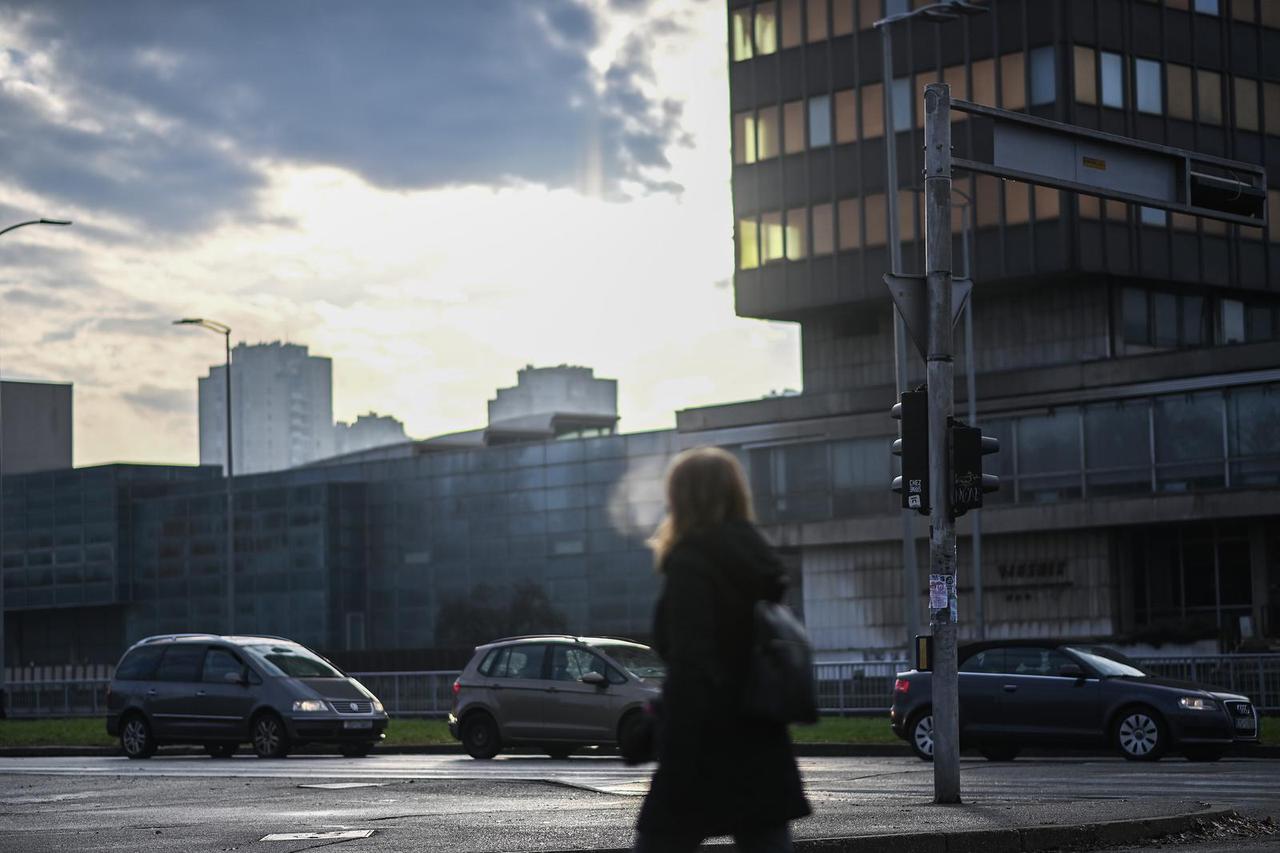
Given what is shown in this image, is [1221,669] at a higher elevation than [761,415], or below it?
below

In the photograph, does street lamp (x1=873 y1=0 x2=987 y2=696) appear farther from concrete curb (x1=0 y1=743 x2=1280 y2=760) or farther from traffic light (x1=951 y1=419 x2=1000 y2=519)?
traffic light (x1=951 y1=419 x2=1000 y2=519)

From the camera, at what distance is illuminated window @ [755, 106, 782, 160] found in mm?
61188

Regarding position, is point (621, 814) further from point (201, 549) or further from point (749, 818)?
point (201, 549)

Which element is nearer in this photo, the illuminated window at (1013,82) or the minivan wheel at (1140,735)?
the minivan wheel at (1140,735)

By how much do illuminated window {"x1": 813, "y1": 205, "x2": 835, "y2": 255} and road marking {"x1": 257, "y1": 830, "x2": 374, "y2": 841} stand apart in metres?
47.8

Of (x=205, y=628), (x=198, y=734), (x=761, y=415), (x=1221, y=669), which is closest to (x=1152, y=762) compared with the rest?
(x=1221, y=669)

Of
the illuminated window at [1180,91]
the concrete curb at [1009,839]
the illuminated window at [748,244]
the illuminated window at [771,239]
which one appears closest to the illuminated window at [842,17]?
the illuminated window at [771,239]

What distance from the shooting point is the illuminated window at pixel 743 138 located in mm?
61844

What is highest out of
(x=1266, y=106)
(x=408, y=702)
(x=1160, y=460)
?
(x=1266, y=106)

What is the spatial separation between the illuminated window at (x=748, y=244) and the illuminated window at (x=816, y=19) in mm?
6033

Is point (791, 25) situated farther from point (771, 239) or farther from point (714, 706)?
point (714, 706)

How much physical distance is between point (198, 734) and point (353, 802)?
1067 cm

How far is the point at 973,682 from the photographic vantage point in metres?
22.4

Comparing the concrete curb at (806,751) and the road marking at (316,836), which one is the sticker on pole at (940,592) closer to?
the road marking at (316,836)
